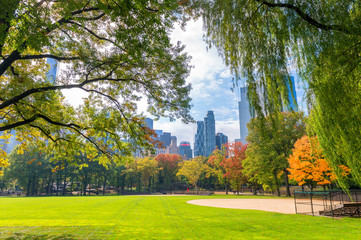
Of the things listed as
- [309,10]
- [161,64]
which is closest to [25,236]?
[161,64]

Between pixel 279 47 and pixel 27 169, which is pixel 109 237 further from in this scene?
pixel 27 169

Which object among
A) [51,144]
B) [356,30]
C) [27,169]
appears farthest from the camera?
[27,169]

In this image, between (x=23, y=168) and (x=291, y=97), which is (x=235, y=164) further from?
(x=23, y=168)

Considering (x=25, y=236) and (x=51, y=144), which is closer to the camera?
(x=25, y=236)

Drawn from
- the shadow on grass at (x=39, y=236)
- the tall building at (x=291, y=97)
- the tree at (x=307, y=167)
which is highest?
the tall building at (x=291, y=97)

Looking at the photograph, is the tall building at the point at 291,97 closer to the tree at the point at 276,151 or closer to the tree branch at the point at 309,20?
the tree branch at the point at 309,20

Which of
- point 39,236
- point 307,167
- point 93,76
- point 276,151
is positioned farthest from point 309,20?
point 276,151

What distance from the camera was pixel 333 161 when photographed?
22.6ft

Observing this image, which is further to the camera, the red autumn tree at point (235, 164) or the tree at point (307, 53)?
the red autumn tree at point (235, 164)

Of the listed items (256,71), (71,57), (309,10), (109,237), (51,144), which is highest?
(71,57)

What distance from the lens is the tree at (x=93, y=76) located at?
7.58m

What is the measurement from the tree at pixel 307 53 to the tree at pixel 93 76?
8.25ft

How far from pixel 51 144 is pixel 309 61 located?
15239 mm

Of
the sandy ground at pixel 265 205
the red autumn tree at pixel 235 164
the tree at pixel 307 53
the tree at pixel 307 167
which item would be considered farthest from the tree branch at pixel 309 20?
the red autumn tree at pixel 235 164
